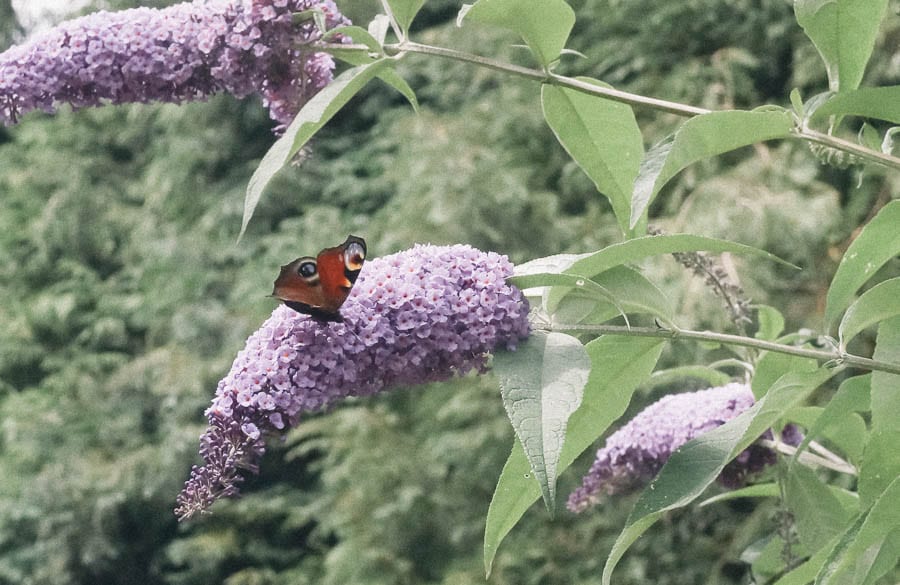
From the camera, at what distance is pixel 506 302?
810 millimetres

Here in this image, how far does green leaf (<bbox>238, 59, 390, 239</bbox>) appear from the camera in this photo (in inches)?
31.7

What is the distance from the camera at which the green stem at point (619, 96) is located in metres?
0.86

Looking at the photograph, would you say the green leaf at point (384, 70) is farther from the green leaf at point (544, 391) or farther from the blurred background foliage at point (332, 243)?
the blurred background foliage at point (332, 243)

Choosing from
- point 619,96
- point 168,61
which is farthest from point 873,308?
point 168,61

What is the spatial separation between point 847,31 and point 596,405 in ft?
1.22

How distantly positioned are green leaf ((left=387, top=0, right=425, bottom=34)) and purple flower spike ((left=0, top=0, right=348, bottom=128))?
107 millimetres

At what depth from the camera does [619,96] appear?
885mm

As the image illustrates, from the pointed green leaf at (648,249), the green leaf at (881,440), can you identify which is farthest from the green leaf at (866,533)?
the pointed green leaf at (648,249)

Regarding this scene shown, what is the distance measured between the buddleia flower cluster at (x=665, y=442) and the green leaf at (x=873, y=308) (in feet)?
0.88

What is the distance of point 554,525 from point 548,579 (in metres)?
0.20

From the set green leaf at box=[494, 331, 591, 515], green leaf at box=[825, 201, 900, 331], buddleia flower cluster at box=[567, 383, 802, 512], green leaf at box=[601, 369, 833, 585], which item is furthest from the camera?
buddleia flower cluster at box=[567, 383, 802, 512]

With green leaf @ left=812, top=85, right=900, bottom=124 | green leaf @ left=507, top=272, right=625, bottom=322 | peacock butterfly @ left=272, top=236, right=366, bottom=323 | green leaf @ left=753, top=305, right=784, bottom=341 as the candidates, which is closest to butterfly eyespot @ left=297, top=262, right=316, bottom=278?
peacock butterfly @ left=272, top=236, right=366, bottom=323

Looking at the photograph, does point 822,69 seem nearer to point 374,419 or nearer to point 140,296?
point 374,419

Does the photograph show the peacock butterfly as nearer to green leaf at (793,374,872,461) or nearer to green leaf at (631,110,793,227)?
green leaf at (631,110,793,227)
